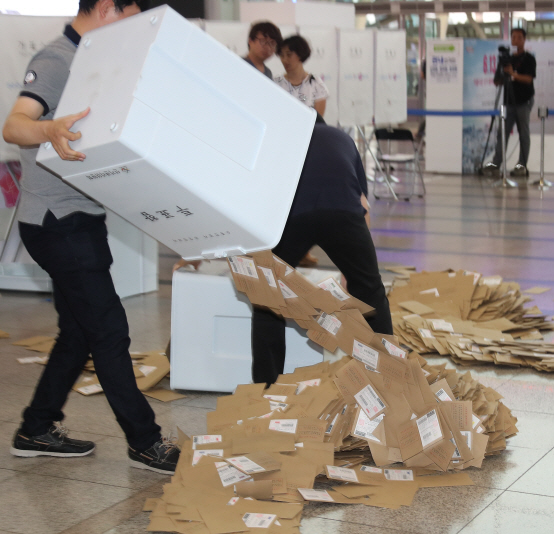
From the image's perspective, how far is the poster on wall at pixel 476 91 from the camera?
11859 mm

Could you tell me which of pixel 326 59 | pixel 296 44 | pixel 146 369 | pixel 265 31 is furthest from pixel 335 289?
pixel 326 59

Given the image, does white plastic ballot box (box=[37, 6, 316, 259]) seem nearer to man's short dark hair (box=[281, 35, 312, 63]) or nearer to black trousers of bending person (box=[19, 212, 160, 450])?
black trousers of bending person (box=[19, 212, 160, 450])

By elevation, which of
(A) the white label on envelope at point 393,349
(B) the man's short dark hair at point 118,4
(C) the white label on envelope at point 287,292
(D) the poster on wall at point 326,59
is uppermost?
(B) the man's short dark hair at point 118,4

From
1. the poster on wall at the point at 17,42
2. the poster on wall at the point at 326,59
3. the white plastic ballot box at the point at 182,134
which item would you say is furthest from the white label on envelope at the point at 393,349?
the poster on wall at the point at 326,59

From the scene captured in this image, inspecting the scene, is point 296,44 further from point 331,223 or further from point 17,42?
point 331,223

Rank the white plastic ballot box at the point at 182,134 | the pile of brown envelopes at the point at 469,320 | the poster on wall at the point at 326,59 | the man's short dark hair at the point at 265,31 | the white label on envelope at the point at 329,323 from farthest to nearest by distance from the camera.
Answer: the poster on wall at the point at 326,59 < the man's short dark hair at the point at 265,31 < the pile of brown envelopes at the point at 469,320 < the white label on envelope at the point at 329,323 < the white plastic ballot box at the point at 182,134

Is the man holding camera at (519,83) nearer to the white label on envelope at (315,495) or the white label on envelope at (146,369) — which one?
the white label on envelope at (146,369)

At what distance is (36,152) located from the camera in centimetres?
216

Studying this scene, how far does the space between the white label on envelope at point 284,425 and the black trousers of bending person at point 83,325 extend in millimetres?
355

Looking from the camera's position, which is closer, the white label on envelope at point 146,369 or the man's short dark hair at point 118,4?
the man's short dark hair at point 118,4

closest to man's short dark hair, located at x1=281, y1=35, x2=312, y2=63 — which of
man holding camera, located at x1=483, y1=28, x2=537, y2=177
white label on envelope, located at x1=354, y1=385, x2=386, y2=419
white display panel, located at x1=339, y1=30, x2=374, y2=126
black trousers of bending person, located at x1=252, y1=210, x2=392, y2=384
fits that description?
black trousers of bending person, located at x1=252, y1=210, x2=392, y2=384

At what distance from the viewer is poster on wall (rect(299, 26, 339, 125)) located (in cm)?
802

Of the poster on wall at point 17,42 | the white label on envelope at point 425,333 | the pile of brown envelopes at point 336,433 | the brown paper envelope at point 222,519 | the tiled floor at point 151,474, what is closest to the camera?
the brown paper envelope at point 222,519

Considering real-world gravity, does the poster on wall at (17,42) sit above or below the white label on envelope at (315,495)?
above
